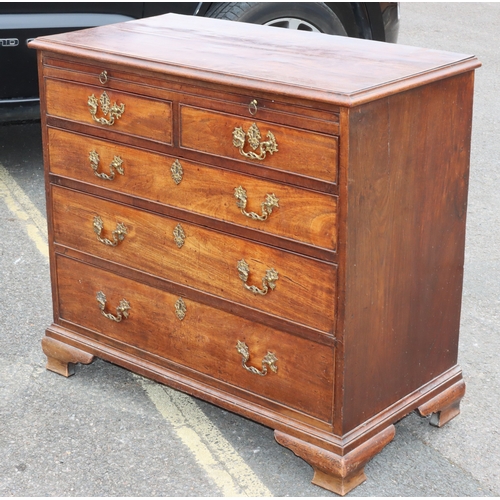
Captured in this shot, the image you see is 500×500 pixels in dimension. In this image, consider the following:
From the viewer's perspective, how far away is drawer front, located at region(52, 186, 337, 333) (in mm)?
2771

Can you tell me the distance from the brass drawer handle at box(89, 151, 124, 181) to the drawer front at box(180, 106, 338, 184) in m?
0.31

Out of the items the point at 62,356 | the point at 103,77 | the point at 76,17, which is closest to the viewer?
the point at 103,77

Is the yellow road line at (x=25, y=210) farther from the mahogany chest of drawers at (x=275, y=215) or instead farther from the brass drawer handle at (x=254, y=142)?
the brass drawer handle at (x=254, y=142)

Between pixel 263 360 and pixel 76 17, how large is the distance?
2.66 m

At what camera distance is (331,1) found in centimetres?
536

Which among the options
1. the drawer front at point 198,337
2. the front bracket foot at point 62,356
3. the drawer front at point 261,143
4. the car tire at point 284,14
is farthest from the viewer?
the car tire at point 284,14

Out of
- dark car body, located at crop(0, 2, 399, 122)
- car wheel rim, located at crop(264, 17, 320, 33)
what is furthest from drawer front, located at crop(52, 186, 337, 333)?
car wheel rim, located at crop(264, 17, 320, 33)

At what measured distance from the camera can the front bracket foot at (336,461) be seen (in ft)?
9.32

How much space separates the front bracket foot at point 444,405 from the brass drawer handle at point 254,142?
3.35 feet

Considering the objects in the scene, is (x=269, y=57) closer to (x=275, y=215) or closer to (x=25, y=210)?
(x=275, y=215)

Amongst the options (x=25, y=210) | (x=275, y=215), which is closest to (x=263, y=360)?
(x=275, y=215)

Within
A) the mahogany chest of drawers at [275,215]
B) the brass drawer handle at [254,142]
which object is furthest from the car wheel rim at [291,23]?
the brass drawer handle at [254,142]

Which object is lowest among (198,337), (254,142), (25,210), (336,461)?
(336,461)

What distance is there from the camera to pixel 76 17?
16.2 ft
